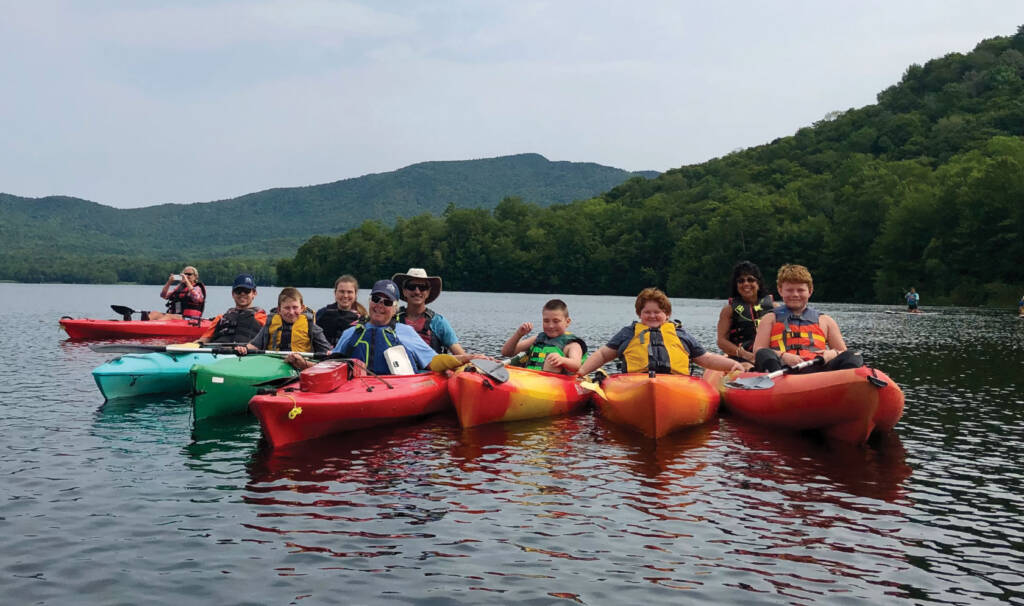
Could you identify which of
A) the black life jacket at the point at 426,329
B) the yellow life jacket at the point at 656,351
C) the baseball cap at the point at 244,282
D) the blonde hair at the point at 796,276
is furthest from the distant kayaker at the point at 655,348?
the baseball cap at the point at 244,282

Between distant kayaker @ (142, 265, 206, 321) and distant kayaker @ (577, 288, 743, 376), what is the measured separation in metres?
15.8

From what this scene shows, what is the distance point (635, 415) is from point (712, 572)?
16.0ft

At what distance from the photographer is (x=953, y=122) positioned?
291 ft

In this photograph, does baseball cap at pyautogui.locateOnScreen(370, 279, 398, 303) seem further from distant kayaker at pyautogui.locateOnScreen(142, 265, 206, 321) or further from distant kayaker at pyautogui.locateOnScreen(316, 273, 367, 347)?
distant kayaker at pyautogui.locateOnScreen(142, 265, 206, 321)

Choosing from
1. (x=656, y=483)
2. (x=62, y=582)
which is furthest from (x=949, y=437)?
(x=62, y=582)

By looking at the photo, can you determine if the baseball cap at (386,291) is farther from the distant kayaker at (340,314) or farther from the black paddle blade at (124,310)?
the black paddle blade at (124,310)

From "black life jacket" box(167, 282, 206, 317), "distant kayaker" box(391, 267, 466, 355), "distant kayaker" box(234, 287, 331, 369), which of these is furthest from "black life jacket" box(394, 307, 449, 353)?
"black life jacket" box(167, 282, 206, 317)

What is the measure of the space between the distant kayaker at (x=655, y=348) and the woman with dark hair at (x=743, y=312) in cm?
173

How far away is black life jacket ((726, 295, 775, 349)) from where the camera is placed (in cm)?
1298

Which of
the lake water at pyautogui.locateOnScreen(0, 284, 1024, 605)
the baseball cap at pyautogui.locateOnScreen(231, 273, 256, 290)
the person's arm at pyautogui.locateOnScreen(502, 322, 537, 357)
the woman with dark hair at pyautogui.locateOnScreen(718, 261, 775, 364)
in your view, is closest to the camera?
the lake water at pyautogui.locateOnScreen(0, 284, 1024, 605)

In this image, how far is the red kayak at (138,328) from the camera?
959 inches

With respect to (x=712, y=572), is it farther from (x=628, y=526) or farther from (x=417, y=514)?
(x=417, y=514)

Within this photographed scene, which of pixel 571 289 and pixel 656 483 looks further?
pixel 571 289

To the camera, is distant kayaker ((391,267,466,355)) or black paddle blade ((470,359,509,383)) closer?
black paddle blade ((470,359,509,383))
